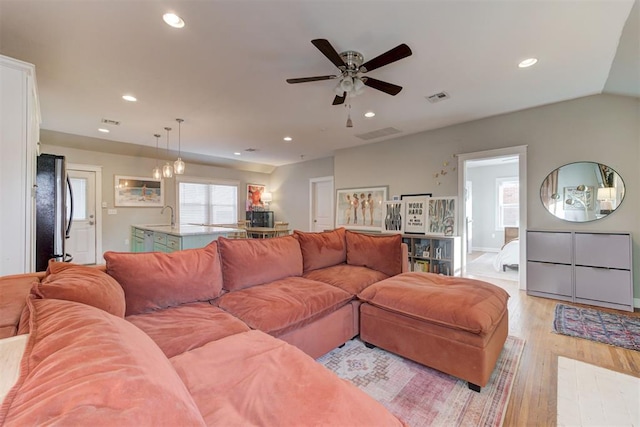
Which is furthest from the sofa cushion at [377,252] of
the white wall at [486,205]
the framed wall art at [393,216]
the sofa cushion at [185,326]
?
the white wall at [486,205]

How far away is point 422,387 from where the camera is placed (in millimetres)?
1816

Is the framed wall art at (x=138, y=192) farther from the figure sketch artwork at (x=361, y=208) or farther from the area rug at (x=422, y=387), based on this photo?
the area rug at (x=422, y=387)

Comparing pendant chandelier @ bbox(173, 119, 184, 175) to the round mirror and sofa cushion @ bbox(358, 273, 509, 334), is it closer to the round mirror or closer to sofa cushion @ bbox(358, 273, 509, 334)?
sofa cushion @ bbox(358, 273, 509, 334)

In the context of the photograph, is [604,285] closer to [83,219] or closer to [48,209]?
[48,209]

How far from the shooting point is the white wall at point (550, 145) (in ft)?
10.7

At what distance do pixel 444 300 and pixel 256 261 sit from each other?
5.05 feet

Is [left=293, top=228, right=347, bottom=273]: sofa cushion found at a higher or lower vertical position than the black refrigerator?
lower

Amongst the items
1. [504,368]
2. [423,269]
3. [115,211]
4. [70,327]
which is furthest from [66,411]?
[115,211]

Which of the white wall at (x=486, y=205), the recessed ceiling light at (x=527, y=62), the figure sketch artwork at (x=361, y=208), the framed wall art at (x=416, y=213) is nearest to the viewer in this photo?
the recessed ceiling light at (x=527, y=62)

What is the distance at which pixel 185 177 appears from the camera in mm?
6777

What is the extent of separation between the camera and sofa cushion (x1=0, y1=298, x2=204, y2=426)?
1.52 ft

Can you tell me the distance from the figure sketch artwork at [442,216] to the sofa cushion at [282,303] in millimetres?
2767

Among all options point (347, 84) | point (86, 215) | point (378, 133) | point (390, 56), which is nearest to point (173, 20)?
point (347, 84)

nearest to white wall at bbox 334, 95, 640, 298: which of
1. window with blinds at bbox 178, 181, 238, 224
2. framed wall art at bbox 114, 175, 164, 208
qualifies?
window with blinds at bbox 178, 181, 238, 224
